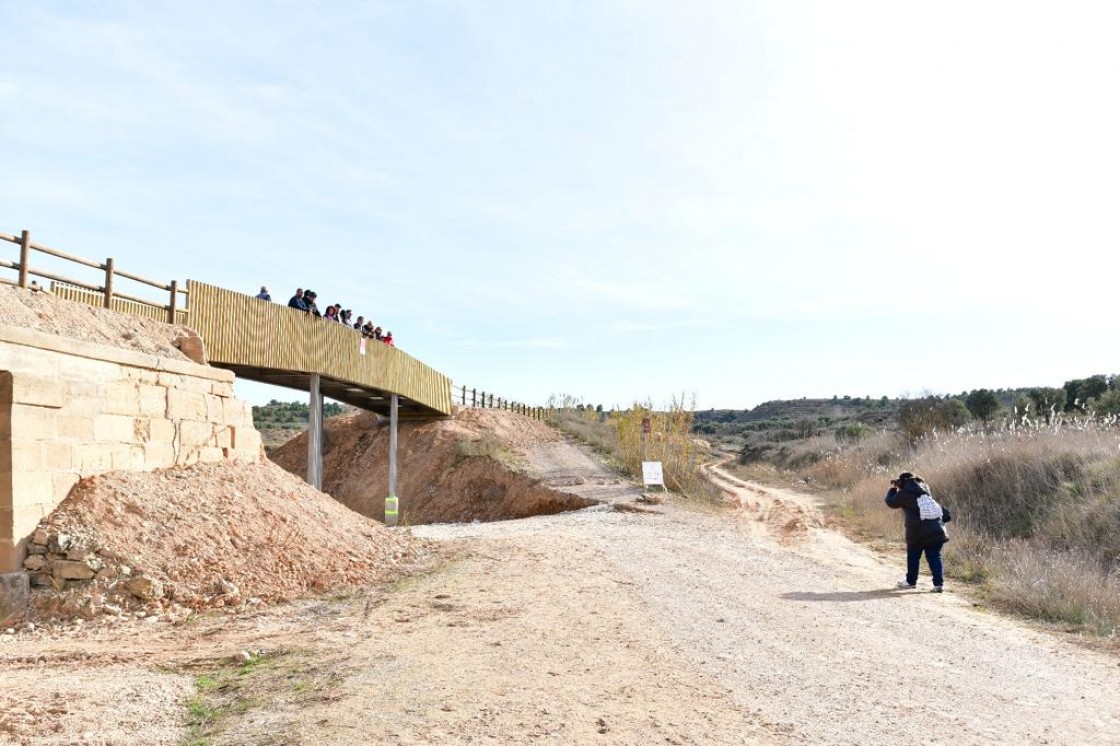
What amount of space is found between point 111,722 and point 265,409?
71170 mm

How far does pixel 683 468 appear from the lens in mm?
26453

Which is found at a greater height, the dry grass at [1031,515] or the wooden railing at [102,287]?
the wooden railing at [102,287]

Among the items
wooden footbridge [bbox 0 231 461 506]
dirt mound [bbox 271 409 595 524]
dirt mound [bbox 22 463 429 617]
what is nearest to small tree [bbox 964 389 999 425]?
dirt mound [bbox 271 409 595 524]

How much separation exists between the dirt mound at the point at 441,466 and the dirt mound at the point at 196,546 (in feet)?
42.6

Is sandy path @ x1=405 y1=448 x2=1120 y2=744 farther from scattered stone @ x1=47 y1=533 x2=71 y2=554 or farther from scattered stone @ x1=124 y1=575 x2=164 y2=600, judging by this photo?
scattered stone @ x1=47 y1=533 x2=71 y2=554

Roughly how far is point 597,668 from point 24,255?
1063 cm

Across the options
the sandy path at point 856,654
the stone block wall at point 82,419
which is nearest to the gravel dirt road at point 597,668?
the sandy path at point 856,654

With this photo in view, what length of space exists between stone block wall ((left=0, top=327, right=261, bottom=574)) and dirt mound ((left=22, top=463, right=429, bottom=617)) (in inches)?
10.6

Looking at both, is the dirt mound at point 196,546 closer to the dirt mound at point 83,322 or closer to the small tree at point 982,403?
the dirt mound at point 83,322

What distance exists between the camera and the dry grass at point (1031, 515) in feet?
34.1

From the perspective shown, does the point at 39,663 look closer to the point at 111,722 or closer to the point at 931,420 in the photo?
the point at 111,722

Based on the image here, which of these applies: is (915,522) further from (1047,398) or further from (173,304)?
(1047,398)

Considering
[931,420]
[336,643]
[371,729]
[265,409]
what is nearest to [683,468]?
[931,420]

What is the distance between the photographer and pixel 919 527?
11688mm
